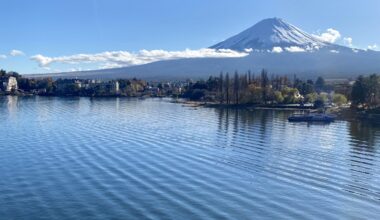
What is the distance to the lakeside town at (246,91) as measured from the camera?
20.6 meters

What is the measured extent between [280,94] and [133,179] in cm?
1997

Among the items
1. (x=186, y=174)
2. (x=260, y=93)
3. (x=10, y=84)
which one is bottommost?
(x=186, y=174)

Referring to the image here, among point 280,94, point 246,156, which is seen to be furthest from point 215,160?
point 280,94

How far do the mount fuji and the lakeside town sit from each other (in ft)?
126

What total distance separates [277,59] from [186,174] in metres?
85.7

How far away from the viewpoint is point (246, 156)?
977cm

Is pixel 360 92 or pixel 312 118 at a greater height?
pixel 360 92

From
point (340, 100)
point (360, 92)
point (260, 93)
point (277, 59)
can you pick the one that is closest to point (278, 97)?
point (260, 93)

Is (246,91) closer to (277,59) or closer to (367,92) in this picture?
(367,92)

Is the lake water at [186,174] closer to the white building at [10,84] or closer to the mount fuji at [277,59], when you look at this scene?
the white building at [10,84]

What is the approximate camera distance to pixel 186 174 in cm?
776

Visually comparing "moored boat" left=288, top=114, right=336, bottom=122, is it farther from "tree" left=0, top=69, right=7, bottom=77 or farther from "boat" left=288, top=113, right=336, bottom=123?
"tree" left=0, top=69, right=7, bottom=77

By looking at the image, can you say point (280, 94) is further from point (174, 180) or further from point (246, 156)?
point (174, 180)

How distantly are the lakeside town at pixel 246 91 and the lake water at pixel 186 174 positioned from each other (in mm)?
7270
